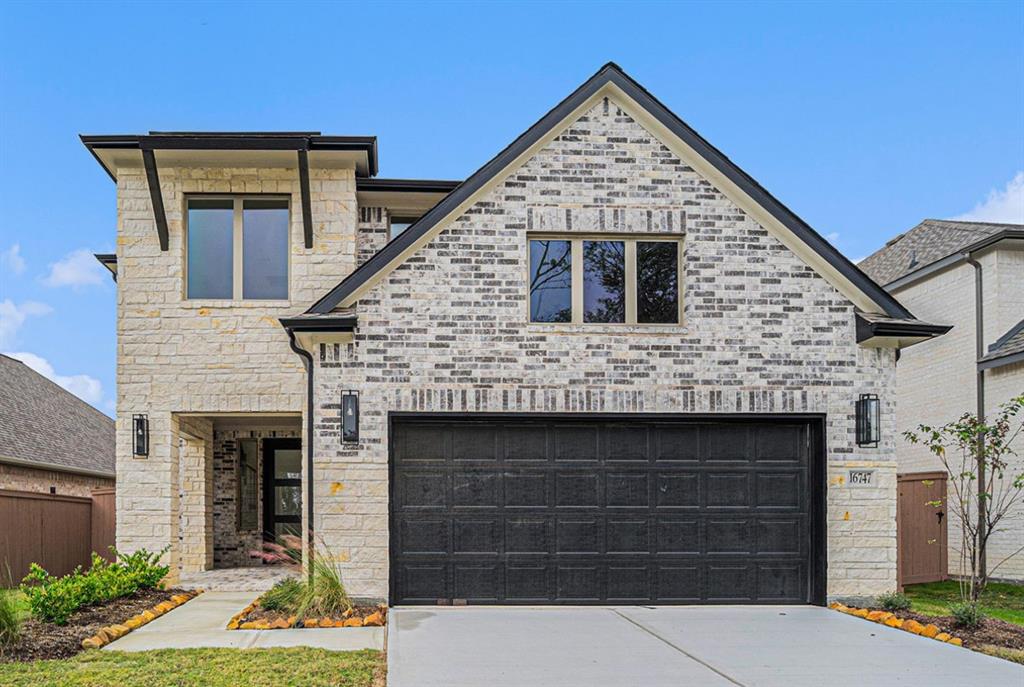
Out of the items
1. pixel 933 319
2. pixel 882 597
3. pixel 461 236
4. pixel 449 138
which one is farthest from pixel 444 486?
pixel 933 319

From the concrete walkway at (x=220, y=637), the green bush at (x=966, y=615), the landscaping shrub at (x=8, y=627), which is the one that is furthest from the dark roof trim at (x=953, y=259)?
the landscaping shrub at (x=8, y=627)

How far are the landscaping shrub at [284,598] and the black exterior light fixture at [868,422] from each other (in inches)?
282

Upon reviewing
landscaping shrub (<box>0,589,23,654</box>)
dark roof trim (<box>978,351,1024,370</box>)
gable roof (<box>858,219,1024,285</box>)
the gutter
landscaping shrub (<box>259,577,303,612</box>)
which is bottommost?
landscaping shrub (<box>259,577,303,612</box>)

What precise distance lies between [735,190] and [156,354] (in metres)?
8.60

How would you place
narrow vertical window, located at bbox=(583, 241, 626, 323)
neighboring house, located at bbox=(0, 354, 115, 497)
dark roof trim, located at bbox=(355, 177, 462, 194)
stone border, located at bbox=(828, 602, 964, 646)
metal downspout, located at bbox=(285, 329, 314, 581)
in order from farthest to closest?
neighboring house, located at bbox=(0, 354, 115, 497) < dark roof trim, located at bbox=(355, 177, 462, 194) < narrow vertical window, located at bbox=(583, 241, 626, 323) < metal downspout, located at bbox=(285, 329, 314, 581) < stone border, located at bbox=(828, 602, 964, 646)

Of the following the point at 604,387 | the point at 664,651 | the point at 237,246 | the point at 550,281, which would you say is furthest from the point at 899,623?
the point at 237,246

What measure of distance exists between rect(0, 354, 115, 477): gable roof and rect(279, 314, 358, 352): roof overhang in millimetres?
11207

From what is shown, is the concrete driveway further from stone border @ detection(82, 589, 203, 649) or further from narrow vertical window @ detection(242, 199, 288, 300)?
narrow vertical window @ detection(242, 199, 288, 300)

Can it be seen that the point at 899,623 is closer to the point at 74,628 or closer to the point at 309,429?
the point at 309,429

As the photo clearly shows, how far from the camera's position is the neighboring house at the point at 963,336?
1739 cm

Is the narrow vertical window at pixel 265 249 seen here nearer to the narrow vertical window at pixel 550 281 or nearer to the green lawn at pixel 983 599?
the narrow vertical window at pixel 550 281

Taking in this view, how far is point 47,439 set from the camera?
23.4m

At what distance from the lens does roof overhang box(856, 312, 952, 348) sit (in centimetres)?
1231

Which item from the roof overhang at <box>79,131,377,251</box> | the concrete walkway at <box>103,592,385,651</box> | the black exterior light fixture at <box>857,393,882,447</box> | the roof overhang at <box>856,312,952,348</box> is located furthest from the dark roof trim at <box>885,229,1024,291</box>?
the concrete walkway at <box>103,592,385,651</box>
